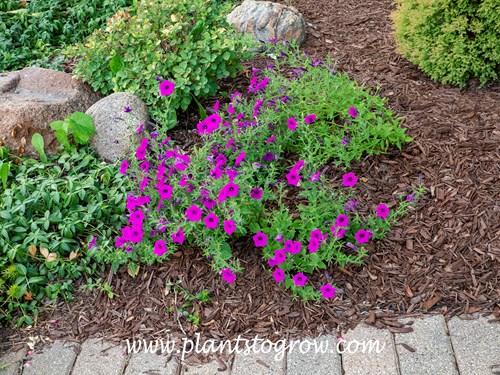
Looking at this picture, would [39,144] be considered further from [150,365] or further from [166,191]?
[150,365]

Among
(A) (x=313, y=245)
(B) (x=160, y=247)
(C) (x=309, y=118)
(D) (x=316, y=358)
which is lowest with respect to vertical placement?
(D) (x=316, y=358)

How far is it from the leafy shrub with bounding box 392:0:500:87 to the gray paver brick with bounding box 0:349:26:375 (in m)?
3.24

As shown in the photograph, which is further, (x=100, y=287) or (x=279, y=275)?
(x=100, y=287)

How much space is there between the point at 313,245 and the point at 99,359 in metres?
1.24

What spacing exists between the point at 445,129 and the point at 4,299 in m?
2.89

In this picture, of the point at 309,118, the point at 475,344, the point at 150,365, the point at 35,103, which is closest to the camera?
the point at 475,344

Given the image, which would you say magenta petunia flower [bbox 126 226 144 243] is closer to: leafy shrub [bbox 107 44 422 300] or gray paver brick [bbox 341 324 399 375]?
leafy shrub [bbox 107 44 422 300]

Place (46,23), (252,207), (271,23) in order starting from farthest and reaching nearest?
(46,23) < (271,23) < (252,207)

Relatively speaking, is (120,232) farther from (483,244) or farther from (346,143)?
(483,244)

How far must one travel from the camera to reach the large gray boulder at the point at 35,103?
4.14m

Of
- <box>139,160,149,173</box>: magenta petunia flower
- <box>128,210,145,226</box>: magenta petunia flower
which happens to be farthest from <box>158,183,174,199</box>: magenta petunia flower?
<box>139,160,149,173</box>: magenta petunia flower

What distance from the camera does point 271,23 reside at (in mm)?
4906

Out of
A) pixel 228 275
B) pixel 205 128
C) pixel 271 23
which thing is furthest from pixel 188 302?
pixel 271 23

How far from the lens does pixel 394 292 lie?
10.5 ft
